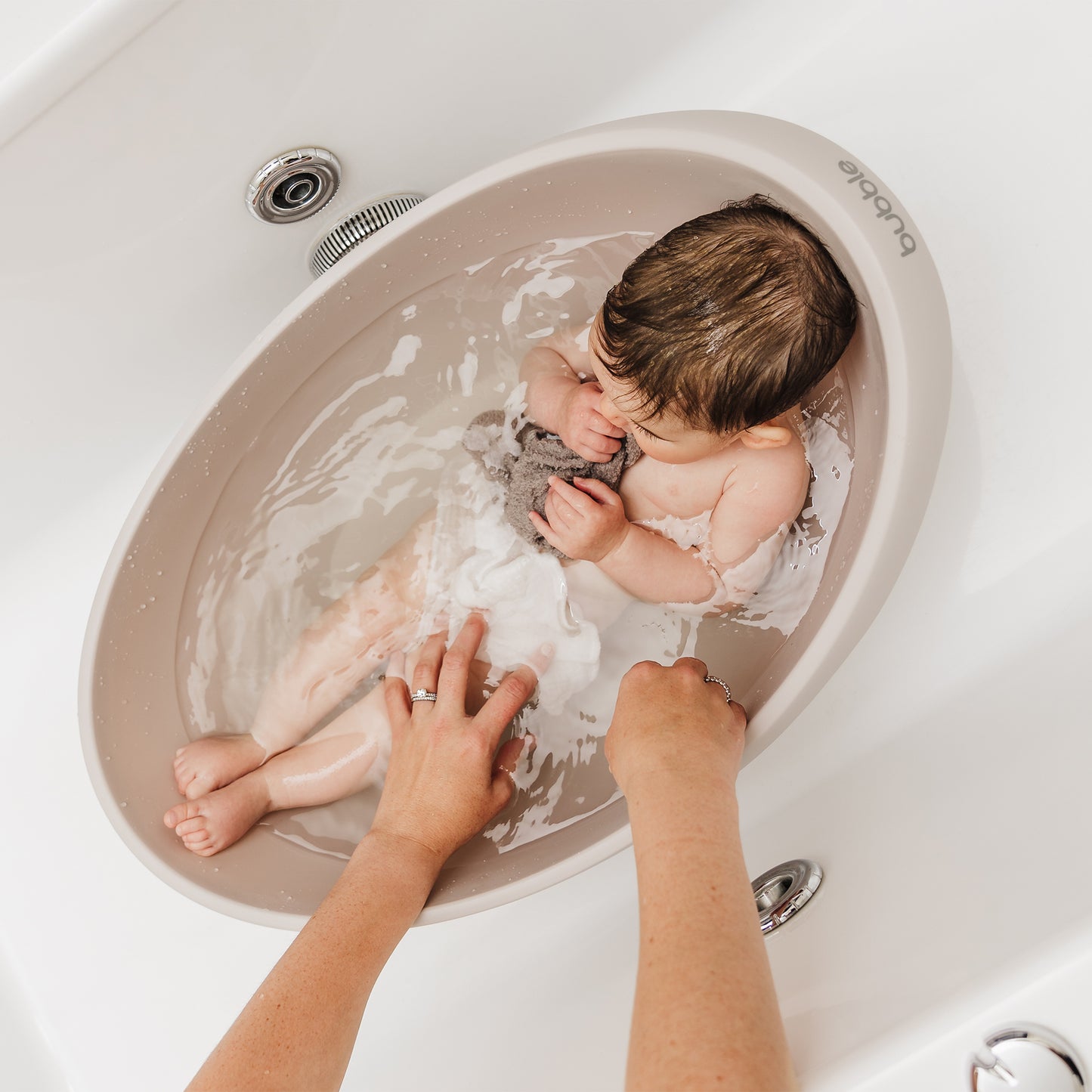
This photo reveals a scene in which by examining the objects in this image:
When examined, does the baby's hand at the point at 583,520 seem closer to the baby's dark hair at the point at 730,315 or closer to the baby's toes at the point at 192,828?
the baby's dark hair at the point at 730,315

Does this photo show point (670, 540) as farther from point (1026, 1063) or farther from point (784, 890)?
point (1026, 1063)

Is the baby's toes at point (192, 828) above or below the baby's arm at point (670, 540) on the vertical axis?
below

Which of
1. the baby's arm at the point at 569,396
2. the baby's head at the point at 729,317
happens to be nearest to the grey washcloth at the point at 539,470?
the baby's arm at the point at 569,396

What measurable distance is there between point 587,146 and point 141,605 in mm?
732

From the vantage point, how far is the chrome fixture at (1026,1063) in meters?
0.52

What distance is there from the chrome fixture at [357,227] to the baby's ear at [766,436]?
566 millimetres

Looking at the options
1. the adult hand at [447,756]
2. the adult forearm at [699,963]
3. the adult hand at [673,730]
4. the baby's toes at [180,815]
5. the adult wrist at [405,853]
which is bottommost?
the adult forearm at [699,963]

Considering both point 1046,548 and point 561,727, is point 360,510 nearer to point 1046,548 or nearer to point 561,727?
point 561,727

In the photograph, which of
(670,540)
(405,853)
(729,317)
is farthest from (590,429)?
(405,853)

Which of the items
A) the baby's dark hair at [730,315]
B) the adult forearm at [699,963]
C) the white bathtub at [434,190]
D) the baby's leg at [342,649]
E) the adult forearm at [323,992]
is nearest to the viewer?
the adult forearm at [699,963]

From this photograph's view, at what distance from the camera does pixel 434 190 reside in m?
1.21

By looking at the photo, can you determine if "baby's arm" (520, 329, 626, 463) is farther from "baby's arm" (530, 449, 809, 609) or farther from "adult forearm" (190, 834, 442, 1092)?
"adult forearm" (190, 834, 442, 1092)

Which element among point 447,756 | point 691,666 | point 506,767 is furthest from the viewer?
point 506,767

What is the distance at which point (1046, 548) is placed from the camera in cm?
98
